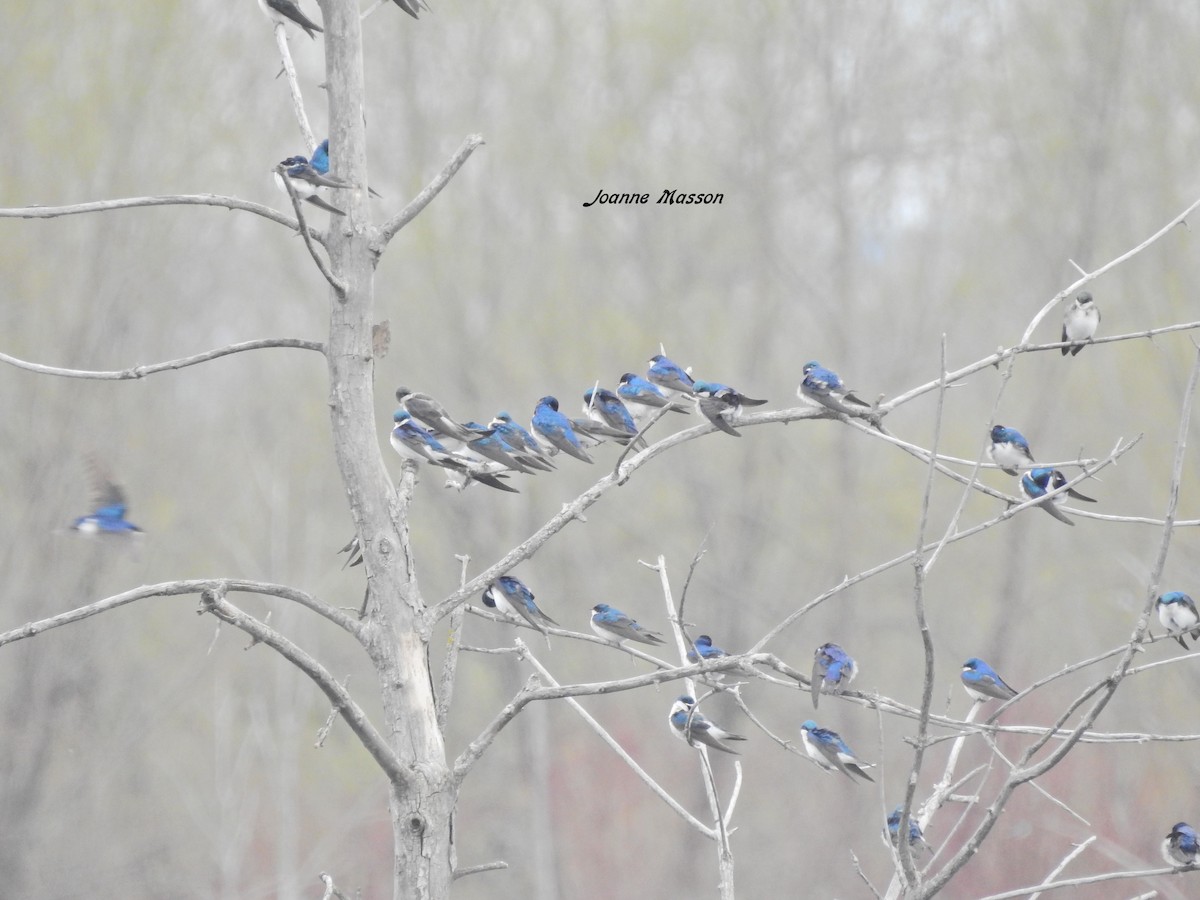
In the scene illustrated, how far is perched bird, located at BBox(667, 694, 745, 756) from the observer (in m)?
4.18

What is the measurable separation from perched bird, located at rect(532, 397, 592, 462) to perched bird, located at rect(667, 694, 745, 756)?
116 centimetres

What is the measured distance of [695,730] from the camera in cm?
478

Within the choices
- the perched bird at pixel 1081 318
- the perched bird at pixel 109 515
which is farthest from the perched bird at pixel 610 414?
the perched bird at pixel 1081 318

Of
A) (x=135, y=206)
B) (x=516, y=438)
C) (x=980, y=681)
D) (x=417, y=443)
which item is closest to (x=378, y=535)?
(x=135, y=206)

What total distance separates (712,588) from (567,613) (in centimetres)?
197

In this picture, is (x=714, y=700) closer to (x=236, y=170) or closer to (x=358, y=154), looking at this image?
(x=236, y=170)

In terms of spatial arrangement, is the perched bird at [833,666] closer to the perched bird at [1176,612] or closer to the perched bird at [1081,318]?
the perched bird at [1176,612]

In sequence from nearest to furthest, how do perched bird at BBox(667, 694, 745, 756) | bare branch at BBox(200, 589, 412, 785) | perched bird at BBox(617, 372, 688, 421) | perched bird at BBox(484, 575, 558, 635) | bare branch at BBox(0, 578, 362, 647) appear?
bare branch at BBox(0, 578, 362, 647) < bare branch at BBox(200, 589, 412, 785) < perched bird at BBox(667, 694, 745, 756) < perched bird at BBox(484, 575, 558, 635) < perched bird at BBox(617, 372, 688, 421)

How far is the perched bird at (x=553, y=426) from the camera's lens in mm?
5297

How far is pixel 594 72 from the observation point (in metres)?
17.5

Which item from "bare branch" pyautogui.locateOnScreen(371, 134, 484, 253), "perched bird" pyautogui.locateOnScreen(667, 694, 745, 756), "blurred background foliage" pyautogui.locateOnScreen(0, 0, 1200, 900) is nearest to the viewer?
"bare branch" pyautogui.locateOnScreen(371, 134, 484, 253)

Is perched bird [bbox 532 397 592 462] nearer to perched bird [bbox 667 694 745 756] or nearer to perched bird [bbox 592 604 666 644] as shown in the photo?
perched bird [bbox 592 604 666 644]

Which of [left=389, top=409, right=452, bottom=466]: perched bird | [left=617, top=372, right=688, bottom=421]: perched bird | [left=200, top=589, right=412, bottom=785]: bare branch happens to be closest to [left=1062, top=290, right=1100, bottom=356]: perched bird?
[left=617, top=372, right=688, bottom=421]: perched bird

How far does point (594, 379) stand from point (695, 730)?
452 inches
